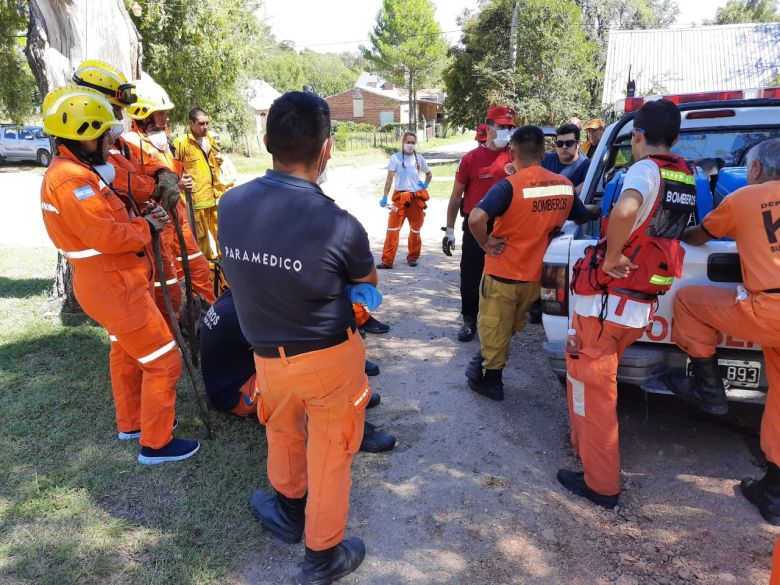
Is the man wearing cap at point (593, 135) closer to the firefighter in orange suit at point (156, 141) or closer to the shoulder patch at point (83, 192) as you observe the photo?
the firefighter in orange suit at point (156, 141)

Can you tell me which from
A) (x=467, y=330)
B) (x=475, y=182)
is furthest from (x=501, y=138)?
(x=467, y=330)

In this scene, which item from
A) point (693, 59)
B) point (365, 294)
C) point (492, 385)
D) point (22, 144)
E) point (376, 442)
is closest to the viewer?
point (365, 294)

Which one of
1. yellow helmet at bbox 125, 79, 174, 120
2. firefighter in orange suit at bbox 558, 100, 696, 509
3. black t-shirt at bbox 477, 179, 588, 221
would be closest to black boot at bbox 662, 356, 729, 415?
firefighter in orange suit at bbox 558, 100, 696, 509

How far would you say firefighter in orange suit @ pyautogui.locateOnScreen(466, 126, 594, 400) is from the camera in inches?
140

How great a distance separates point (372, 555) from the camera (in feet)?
8.77

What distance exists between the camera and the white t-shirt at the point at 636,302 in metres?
2.60

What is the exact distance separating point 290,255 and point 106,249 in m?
1.41

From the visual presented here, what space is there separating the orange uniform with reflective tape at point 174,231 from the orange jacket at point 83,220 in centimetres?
155

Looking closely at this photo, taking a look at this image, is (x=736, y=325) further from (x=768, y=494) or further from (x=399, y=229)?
(x=399, y=229)

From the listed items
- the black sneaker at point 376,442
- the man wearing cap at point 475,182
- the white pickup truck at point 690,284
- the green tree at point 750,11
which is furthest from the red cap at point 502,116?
the green tree at point 750,11

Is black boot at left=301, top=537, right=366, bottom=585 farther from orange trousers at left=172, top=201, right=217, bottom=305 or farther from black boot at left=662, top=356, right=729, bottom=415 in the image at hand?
orange trousers at left=172, top=201, right=217, bottom=305

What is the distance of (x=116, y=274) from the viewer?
10.0 ft

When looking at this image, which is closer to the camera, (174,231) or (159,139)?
(159,139)

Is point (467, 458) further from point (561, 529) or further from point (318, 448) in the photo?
point (318, 448)
